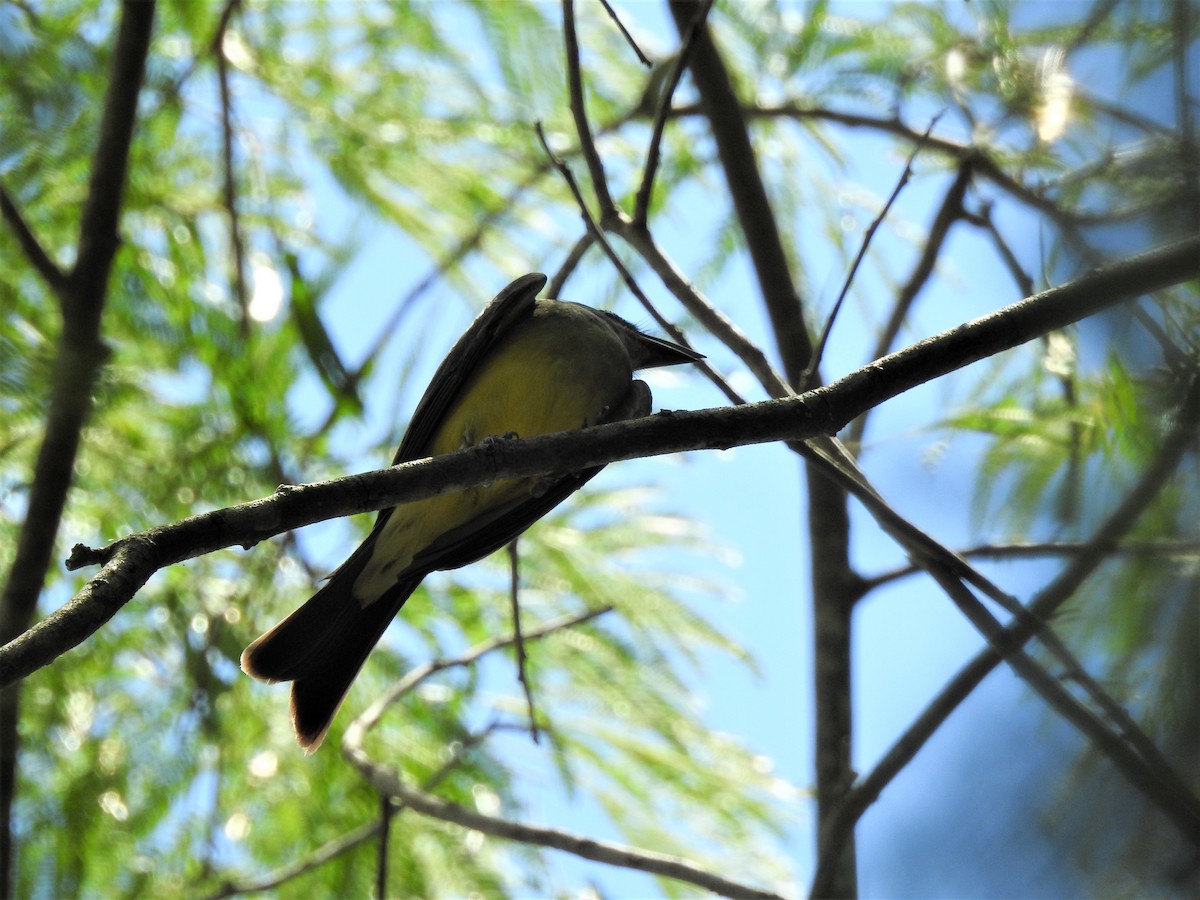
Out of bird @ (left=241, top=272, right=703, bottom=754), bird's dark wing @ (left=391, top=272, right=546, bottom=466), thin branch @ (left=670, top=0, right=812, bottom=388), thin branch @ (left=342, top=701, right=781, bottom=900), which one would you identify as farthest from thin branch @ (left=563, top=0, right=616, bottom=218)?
thin branch @ (left=342, top=701, right=781, bottom=900)

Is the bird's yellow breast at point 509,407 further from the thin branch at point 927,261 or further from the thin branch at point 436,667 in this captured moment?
the thin branch at point 927,261

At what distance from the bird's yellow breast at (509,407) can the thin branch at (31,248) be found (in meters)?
→ 1.35

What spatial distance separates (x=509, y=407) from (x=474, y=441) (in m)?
0.18

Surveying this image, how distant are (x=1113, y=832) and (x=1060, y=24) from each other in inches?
42.8

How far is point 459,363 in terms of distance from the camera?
4238mm

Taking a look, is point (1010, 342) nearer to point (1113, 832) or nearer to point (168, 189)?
point (1113, 832)

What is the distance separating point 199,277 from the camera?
4.97 m

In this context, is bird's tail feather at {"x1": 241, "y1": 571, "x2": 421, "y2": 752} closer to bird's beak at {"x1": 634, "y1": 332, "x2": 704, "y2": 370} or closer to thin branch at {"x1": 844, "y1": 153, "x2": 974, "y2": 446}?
bird's beak at {"x1": 634, "y1": 332, "x2": 704, "y2": 370}

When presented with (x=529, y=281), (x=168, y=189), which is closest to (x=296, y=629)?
(x=529, y=281)

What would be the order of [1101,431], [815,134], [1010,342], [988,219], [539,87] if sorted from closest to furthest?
[1101,431], [1010,342], [988,219], [539,87], [815,134]

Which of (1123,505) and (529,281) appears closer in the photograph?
(1123,505)

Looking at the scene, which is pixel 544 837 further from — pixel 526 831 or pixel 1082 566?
pixel 1082 566

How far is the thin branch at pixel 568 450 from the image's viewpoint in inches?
82.6

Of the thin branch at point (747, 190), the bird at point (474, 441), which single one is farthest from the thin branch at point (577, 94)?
the thin branch at point (747, 190)
